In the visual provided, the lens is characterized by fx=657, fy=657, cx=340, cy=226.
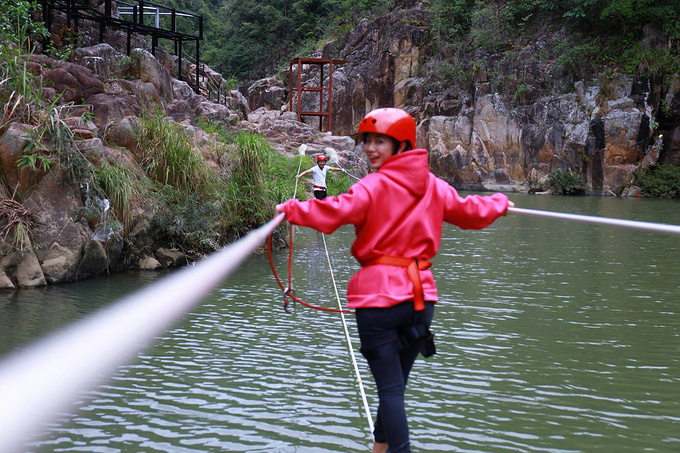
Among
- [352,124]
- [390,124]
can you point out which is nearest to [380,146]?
[390,124]

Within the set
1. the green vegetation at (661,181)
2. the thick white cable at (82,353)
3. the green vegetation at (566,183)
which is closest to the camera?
the thick white cable at (82,353)

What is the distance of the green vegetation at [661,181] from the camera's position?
103ft

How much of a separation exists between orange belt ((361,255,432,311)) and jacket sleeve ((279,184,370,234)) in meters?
0.19

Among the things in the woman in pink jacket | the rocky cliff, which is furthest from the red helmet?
the rocky cliff

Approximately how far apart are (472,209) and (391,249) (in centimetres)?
46

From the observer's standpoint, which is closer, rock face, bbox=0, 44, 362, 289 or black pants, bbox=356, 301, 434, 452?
black pants, bbox=356, 301, 434, 452

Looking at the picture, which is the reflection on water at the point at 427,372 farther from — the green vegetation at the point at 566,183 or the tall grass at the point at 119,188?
the green vegetation at the point at 566,183

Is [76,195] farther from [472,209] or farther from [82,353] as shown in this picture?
[472,209]

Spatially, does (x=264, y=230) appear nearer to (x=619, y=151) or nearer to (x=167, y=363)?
(x=167, y=363)

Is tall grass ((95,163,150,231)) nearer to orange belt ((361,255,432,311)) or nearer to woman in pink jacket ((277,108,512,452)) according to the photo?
woman in pink jacket ((277,108,512,452))

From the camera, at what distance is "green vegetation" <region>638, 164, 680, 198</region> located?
31.5 metres

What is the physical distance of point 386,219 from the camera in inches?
109

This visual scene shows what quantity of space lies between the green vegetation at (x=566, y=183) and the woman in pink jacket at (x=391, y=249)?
33.7 metres

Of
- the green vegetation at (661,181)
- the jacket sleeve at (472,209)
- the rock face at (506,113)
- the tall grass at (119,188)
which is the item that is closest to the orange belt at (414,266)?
the jacket sleeve at (472,209)
